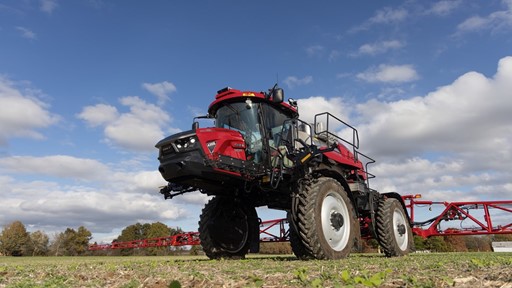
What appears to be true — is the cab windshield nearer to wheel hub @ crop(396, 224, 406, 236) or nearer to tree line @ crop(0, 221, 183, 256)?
wheel hub @ crop(396, 224, 406, 236)

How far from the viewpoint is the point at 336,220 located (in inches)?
304

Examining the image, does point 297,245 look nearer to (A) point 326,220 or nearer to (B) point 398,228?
(A) point 326,220

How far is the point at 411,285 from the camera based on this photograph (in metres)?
2.99

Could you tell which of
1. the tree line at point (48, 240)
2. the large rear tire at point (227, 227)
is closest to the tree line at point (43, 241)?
the tree line at point (48, 240)

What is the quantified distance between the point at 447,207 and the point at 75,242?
70.9 metres

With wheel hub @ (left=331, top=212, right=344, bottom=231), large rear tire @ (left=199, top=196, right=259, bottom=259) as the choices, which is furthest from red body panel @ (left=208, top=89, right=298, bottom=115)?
wheel hub @ (left=331, top=212, right=344, bottom=231)

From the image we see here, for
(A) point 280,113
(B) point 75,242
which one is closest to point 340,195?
(A) point 280,113

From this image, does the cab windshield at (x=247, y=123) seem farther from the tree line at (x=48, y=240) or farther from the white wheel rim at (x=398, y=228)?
the tree line at (x=48, y=240)

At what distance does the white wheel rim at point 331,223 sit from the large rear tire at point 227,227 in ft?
7.25

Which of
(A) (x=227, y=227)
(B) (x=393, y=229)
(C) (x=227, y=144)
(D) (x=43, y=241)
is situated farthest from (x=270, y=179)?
(D) (x=43, y=241)

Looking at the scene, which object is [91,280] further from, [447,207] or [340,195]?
[447,207]

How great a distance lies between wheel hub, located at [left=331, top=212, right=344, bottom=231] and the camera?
7.65m

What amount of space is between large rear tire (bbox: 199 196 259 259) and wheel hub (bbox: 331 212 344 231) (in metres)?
2.27

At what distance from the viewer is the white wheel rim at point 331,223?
7512 millimetres
